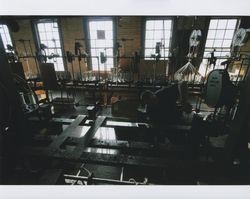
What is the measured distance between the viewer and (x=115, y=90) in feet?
8.50

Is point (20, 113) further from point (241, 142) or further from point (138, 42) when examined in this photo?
point (138, 42)

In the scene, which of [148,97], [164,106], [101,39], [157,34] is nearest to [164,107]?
[164,106]

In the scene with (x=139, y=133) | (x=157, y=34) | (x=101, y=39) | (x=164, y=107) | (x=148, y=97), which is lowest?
(x=139, y=133)

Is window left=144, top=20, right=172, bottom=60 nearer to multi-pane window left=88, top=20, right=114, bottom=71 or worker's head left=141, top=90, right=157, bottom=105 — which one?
multi-pane window left=88, top=20, right=114, bottom=71

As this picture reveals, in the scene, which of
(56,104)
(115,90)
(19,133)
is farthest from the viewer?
(56,104)

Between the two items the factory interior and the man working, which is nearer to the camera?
the factory interior

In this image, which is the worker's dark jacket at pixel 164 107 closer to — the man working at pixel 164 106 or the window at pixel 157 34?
the man working at pixel 164 106

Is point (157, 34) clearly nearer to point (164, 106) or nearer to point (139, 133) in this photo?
point (164, 106)

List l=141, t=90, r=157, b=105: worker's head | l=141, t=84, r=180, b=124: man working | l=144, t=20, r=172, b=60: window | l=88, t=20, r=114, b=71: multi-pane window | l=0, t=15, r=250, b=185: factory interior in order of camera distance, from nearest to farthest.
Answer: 1. l=0, t=15, r=250, b=185: factory interior
2. l=141, t=90, r=157, b=105: worker's head
3. l=141, t=84, r=180, b=124: man working
4. l=88, t=20, r=114, b=71: multi-pane window
5. l=144, t=20, r=172, b=60: window

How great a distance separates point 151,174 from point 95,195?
3.17 ft

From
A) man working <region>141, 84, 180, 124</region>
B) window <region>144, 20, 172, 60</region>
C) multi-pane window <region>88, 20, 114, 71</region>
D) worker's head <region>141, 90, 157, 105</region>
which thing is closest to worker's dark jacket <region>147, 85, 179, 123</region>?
man working <region>141, 84, 180, 124</region>

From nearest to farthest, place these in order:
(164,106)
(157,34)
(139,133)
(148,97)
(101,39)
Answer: (148,97), (164,106), (139,133), (101,39), (157,34)

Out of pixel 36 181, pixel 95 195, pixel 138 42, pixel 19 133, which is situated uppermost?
pixel 138 42
